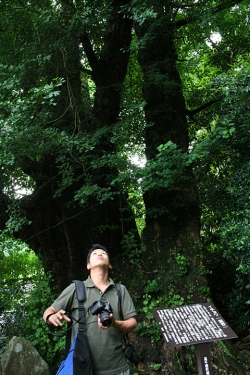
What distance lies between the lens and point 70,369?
2477 millimetres

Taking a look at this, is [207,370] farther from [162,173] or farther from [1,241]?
[1,241]

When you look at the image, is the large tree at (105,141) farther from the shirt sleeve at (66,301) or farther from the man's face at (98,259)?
the shirt sleeve at (66,301)

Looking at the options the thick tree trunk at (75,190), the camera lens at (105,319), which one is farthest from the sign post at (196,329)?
the thick tree trunk at (75,190)

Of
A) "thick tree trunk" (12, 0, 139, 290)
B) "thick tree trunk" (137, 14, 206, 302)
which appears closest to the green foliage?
"thick tree trunk" (12, 0, 139, 290)

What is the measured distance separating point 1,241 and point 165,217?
316 cm

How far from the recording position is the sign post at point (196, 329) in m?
3.39

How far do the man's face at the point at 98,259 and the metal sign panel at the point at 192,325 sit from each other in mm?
1047

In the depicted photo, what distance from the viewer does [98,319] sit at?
2.48 m

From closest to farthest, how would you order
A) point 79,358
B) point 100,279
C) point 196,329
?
1. point 79,358
2. point 100,279
3. point 196,329

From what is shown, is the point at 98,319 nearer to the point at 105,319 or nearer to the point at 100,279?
the point at 105,319

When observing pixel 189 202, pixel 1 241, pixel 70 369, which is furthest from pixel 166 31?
pixel 70 369

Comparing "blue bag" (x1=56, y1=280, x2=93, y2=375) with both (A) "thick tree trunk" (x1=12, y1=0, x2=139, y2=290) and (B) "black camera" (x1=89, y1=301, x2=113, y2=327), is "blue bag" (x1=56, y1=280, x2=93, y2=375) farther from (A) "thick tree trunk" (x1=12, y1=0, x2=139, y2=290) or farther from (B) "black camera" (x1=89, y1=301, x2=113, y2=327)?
(A) "thick tree trunk" (x1=12, y1=0, x2=139, y2=290)

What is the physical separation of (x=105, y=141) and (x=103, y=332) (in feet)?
12.6

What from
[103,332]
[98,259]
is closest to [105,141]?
[98,259]
